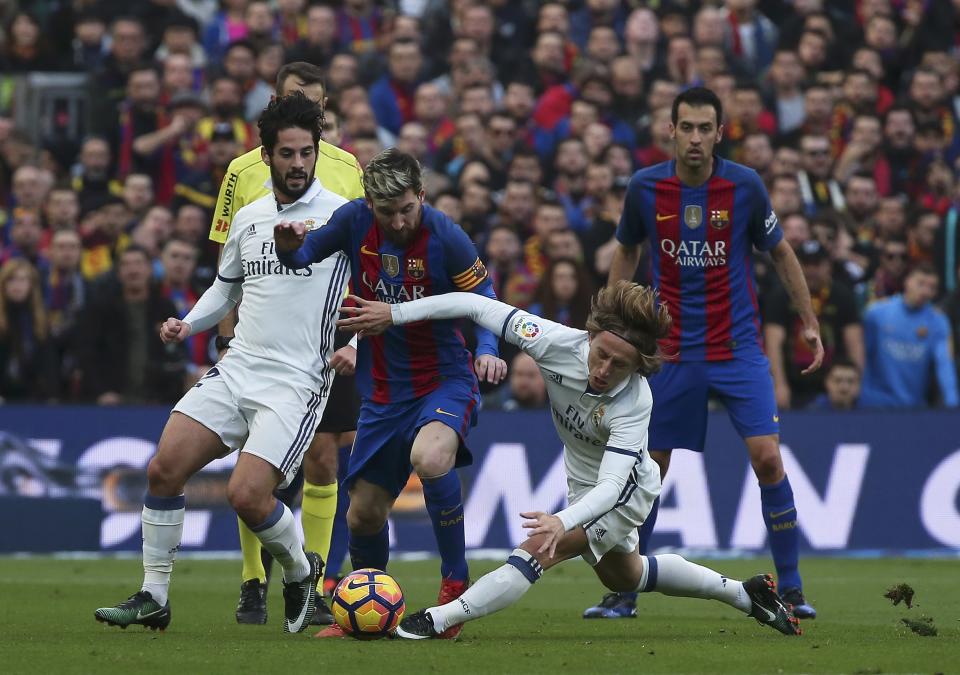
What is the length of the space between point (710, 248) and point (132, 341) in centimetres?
642

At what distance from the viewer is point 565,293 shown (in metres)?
13.9

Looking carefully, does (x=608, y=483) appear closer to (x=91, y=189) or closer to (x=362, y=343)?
(x=362, y=343)

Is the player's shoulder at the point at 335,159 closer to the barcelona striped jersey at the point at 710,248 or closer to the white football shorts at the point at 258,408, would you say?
the white football shorts at the point at 258,408

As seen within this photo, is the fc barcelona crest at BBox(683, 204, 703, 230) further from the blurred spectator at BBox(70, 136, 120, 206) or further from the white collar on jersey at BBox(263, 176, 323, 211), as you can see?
the blurred spectator at BBox(70, 136, 120, 206)

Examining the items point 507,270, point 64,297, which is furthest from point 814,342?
point 64,297

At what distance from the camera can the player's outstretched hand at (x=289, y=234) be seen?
754 centimetres

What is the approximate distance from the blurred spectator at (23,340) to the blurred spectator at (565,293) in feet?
14.0

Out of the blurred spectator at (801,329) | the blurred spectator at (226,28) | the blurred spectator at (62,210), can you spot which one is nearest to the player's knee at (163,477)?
the blurred spectator at (801,329)

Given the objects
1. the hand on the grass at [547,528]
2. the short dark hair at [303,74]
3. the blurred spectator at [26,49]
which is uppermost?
the short dark hair at [303,74]

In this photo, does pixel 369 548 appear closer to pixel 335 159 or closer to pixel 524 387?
pixel 335 159

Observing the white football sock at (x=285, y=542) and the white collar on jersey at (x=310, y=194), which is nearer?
the white football sock at (x=285, y=542)

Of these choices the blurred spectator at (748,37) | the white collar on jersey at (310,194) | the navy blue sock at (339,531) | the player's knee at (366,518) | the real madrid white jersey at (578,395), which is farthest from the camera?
the blurred spectator at (748,37)

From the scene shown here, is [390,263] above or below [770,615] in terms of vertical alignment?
above

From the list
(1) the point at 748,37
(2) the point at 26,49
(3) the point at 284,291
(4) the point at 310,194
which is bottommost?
(3) the point at 284,291
